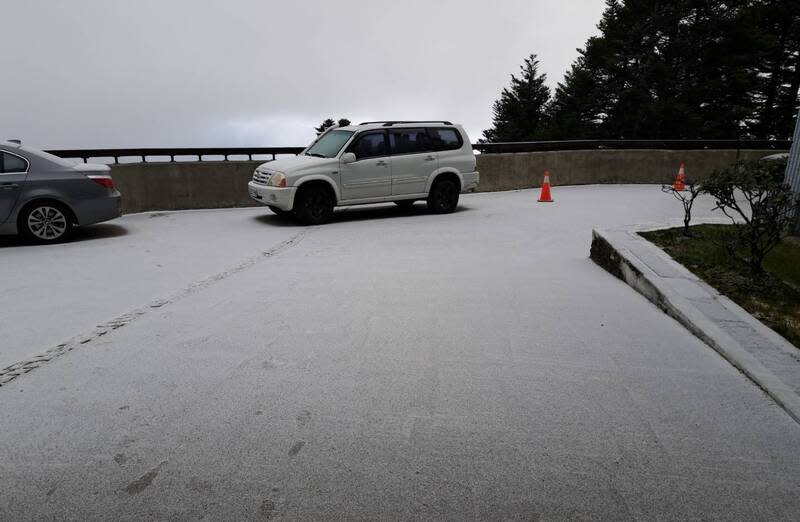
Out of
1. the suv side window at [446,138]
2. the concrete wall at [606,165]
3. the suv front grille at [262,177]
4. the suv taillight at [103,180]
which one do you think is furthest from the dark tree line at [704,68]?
the suv taillight at [103,180]

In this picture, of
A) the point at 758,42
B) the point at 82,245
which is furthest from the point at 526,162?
the point at 758,42

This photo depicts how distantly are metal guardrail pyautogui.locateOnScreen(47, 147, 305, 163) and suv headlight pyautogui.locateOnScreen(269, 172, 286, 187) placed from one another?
3484 mm

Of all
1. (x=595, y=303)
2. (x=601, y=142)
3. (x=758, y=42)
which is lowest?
(x=595, y=303)

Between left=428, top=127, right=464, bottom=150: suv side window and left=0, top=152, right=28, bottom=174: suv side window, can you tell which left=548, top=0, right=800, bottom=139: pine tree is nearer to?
left=428, top=127, right=464, bottom=150: suv side window

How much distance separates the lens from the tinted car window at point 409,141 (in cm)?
1205

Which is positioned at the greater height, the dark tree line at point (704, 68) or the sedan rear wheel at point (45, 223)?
the dark tree line at point (704, 68)

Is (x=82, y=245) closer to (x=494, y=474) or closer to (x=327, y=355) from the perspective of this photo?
(x=327, y=355)

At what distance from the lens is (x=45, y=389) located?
3715mm

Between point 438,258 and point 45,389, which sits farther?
point 438,258

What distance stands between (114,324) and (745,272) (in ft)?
20.6

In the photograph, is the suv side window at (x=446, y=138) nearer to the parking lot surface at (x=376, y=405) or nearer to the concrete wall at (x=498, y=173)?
the concrete wall at (x=498, y=173)

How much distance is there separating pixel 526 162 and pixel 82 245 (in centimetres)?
1303

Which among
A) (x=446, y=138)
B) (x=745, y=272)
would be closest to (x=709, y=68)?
(x=446, y=138)

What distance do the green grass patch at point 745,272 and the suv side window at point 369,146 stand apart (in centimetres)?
565
